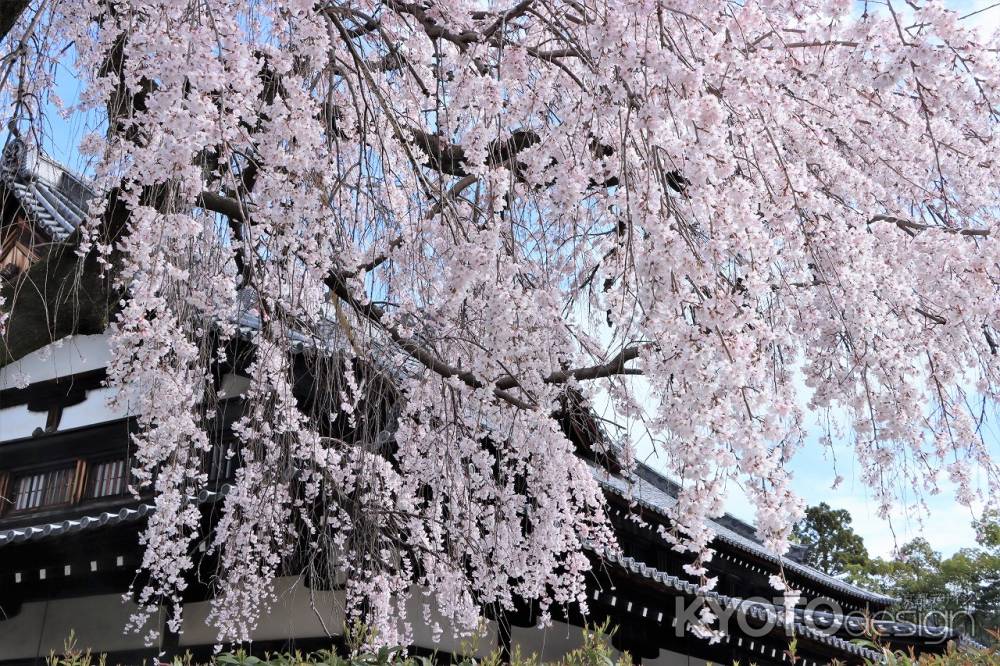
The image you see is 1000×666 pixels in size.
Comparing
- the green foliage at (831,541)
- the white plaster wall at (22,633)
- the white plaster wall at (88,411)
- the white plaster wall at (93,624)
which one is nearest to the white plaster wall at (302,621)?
the white plaster wall at (93,624)

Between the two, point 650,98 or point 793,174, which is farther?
point 793,174

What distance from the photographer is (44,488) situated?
9.16 meters

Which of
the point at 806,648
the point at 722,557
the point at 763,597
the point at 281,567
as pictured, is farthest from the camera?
the point at 763,597

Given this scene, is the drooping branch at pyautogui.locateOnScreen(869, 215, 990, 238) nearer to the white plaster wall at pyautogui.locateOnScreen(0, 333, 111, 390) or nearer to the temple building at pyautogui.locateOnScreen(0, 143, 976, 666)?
the temple building at pyautogui.locateOnScreen(0, 143, 976, 666)

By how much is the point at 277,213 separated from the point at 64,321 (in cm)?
130

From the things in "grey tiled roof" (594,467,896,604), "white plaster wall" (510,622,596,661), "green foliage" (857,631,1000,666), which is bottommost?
"green foliage" (857,631,1000,666)

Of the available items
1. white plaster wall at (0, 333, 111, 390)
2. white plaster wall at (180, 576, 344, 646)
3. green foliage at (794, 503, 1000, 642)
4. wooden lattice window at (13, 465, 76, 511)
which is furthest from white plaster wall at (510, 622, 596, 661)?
green foliage at (794, 503, 1000, 642)

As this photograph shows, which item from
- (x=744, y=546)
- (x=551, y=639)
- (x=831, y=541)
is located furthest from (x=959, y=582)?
(x=551, y=639)

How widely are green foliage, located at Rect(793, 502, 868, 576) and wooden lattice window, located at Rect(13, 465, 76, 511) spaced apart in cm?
3257

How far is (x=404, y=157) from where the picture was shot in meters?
5.34

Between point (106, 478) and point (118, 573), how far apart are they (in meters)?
1.33

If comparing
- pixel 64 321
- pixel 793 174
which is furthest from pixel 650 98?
pixel 64 321

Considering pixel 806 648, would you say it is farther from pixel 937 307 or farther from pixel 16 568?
pixel 16 568

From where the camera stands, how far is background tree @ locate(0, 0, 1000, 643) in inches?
130
